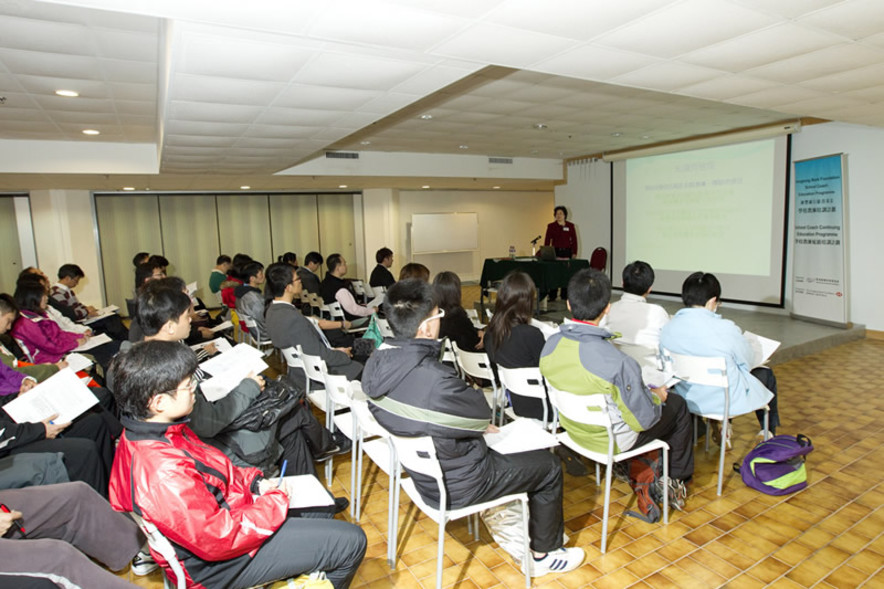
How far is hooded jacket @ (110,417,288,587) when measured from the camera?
1.43 metres

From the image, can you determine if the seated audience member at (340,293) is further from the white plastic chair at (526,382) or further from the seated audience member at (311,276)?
the white plastic chair at (526,382)

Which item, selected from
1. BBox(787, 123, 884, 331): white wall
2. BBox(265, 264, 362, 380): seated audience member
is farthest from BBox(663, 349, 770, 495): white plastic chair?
BBox(787, 123, 884, 331): white wall

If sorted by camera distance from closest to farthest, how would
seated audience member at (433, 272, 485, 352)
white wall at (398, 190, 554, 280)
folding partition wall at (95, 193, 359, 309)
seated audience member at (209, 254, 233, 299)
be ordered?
1. seated audience member at (433, 272, 485, 352)
2. seated audience member at (209, 254, 233, 299)
3. folding partition wall at (95, 193, 359, 309)
4. white wall at (398, 190, 554, 280)

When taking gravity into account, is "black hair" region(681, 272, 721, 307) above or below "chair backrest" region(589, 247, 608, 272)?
above

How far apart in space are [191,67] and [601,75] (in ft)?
8.17

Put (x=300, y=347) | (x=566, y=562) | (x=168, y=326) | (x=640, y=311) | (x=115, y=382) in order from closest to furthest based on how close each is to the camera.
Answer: (x=115, y=382)
(x=566, y=562)
(x=168, y=326)
(x=300, y=347)
(x=640, y=311)

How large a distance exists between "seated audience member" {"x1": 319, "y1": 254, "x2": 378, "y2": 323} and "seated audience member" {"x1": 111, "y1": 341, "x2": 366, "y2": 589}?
140 inches

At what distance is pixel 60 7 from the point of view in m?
2.70

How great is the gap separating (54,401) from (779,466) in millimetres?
3762

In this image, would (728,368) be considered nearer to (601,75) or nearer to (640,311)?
(640,311)

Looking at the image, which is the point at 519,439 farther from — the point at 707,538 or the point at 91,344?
the point at 91,344

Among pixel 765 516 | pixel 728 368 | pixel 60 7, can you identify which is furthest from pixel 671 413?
pixel 60 7

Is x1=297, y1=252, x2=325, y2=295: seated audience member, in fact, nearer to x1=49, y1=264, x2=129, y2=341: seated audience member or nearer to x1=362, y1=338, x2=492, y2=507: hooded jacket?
x1=49, y1=264, x2=129, y2=341: seated audience member

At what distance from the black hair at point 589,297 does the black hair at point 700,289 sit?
3.04 feet
